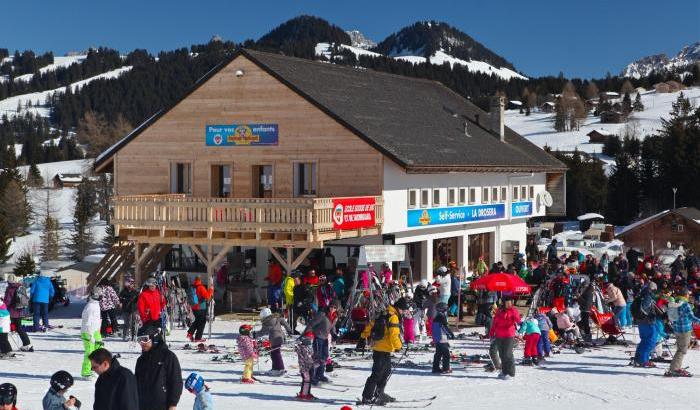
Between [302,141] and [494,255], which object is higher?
[302,141]

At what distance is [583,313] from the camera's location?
60.3 ft

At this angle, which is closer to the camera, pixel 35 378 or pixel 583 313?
pixel 35 378

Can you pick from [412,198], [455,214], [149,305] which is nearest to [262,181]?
[412,198]

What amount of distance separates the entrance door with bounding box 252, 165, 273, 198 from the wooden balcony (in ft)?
12.6

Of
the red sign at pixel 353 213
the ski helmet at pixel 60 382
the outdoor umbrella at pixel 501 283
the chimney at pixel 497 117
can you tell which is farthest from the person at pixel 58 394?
the chimney at pixel 497 117

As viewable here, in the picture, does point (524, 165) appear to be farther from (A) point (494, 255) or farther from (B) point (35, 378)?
(B) point (35, 378)

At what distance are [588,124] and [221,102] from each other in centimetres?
12485

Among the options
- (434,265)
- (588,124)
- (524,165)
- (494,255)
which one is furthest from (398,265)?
(588,124)

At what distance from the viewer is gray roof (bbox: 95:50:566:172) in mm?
27547

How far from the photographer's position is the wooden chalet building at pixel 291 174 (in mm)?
24406

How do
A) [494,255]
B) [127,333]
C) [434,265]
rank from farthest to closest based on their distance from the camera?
[494,255]
[434,265]
[127,333]

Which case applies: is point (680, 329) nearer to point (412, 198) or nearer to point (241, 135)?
point (412, 198)

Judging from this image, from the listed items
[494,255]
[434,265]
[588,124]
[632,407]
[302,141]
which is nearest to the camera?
[632,407]

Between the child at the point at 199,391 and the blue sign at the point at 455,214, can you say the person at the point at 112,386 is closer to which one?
the child at the point at 199,391
